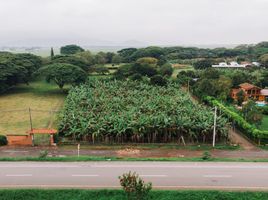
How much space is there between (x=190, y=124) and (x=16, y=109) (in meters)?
25.4

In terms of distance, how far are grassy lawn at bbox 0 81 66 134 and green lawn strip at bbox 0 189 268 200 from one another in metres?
15.8

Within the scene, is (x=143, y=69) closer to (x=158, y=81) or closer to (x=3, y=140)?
(x=158, y=81)

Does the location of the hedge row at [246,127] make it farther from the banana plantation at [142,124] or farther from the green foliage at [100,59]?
the green foliage at [100,59]

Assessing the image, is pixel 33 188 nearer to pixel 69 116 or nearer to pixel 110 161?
pixel 110 161

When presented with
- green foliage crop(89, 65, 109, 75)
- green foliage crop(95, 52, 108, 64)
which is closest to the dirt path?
green foliage crop(89, 65, 109, 75)

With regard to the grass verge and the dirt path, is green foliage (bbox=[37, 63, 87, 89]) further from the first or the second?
the dirt path

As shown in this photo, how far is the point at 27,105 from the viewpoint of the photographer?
45.0m

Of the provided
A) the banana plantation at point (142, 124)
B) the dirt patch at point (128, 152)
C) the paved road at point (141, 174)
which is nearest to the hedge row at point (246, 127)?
the banana plantation at point (142, 124)

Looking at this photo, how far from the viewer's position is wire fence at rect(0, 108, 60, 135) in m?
32.8

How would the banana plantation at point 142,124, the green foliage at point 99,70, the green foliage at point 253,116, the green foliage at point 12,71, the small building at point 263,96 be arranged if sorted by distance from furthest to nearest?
the green foliage at point 99,70 → the green foliage at point 12,71 → the small building at point 263,96 → the green foliage at point 253,116 → the banana plantation at point 142,124

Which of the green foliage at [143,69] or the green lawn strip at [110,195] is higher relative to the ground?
the green foliage at [143,69]

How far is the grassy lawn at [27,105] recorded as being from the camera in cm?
3440

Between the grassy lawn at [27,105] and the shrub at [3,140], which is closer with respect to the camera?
the shrub at [3,140]

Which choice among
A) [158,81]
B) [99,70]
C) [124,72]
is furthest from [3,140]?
[99,70]
